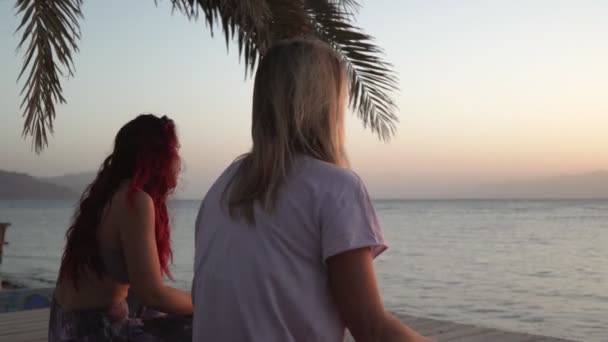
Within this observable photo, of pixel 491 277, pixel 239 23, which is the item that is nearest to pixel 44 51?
pixel 239 23

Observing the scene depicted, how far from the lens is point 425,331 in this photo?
5.57m

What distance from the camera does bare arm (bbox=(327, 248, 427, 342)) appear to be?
4.63ft

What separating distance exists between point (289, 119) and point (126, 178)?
1.43 m

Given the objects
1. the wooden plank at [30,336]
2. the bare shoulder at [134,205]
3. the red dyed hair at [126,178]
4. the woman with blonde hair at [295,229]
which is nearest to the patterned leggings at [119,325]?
the red dyed hair at [126,178]

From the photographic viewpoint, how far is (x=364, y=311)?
4.69ft

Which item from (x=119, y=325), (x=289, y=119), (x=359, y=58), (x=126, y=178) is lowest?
(x=119, y=325)

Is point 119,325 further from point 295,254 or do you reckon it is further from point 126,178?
point 295,254

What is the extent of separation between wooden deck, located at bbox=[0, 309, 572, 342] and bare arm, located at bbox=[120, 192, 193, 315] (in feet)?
8.79

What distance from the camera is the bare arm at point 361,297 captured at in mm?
1412

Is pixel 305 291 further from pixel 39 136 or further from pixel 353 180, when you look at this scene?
pixel 39 136

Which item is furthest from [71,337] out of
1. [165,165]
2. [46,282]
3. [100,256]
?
[46,282]

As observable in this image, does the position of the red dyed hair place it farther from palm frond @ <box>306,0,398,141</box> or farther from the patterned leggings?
palm frond @ <box>306,0,398,141</box>

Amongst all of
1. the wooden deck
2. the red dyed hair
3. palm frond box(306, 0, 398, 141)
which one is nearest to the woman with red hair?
the red dyed hair

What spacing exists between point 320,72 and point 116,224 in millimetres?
1446
